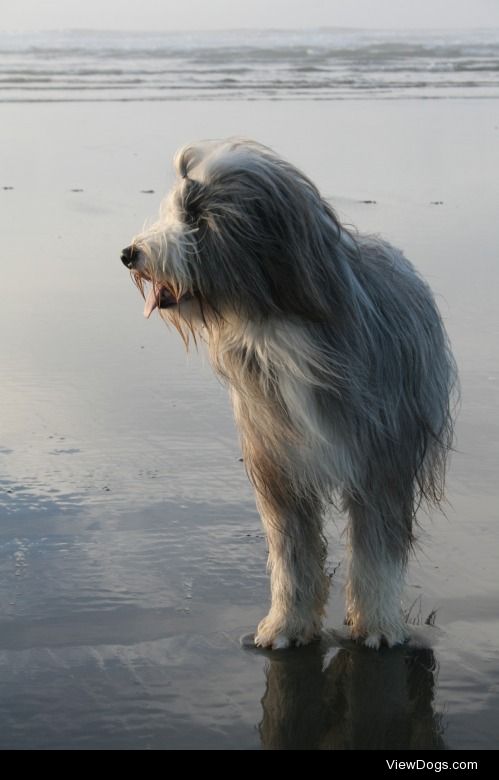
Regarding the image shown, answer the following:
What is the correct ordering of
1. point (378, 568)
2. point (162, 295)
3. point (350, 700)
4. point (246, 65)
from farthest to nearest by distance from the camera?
point (246, 65) → point (378, 568) → point (350, 700) → point (162, 295)

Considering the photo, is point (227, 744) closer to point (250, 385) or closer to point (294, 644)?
point (294, 644)

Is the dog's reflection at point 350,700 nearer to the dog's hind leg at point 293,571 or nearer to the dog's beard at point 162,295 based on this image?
the dog's hind leg at point 293,571

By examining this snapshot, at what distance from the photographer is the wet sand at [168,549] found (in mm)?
3498

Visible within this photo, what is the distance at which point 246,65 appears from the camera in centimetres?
2433

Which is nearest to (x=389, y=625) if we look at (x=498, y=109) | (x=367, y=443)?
(x=367, y=443)

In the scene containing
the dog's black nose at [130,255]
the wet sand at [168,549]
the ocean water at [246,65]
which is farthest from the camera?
the ocean water at [246,65]

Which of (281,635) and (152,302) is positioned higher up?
(152,302)

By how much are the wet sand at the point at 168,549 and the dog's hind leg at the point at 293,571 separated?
0.26 ft

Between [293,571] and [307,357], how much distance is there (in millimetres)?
838

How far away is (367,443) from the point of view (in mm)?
3674

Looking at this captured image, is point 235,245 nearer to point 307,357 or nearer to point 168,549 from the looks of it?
point 307,357
